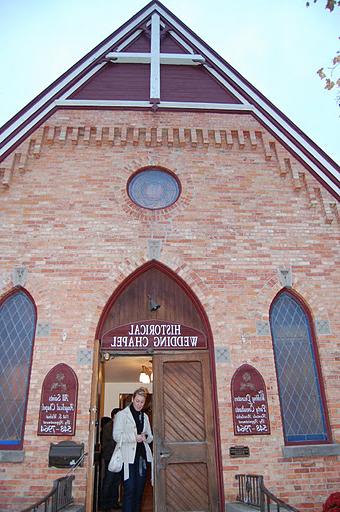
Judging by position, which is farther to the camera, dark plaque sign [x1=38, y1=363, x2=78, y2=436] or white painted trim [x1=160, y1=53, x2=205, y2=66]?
white painted trim [x1=160, y1=53, x2=205, y2=66]

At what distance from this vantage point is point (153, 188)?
9.47 m

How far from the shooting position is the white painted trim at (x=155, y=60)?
10.1 m

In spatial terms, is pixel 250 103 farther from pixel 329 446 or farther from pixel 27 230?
pixel 329 446

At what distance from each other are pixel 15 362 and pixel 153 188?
444 cm

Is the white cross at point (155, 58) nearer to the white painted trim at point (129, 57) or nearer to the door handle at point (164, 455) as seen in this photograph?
the white painted trim at point (129, 57)

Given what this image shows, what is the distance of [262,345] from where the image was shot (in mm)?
8078

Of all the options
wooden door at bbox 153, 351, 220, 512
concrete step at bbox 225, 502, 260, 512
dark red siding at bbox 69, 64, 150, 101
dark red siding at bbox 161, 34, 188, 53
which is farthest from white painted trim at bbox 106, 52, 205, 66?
concrete step at bbox 225, 502, 260, 512

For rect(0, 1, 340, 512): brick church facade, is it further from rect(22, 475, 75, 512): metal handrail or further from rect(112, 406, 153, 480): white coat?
rect(112, 406, 153, 480): white coat

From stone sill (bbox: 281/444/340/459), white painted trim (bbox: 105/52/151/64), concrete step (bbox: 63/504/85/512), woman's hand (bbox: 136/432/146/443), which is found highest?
white painted trim (bbox: 105/52/151/64)

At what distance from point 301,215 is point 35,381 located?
6.15 meters

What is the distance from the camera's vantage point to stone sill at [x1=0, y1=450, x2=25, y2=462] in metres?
7.01

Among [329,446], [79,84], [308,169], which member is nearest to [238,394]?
[329,446]

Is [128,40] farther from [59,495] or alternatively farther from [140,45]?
[59,495]

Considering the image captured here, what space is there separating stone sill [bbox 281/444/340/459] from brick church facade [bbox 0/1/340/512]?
3 centimetres
